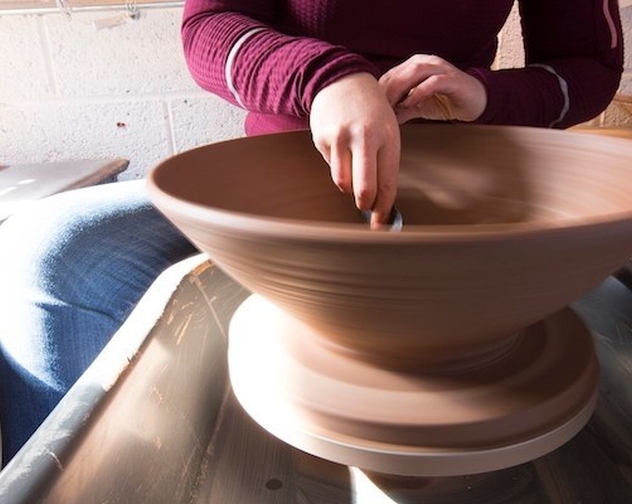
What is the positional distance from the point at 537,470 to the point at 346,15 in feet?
1.96

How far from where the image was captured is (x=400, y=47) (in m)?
0.83

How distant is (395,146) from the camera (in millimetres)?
461

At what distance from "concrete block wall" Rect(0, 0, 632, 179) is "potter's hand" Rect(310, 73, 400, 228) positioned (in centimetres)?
120

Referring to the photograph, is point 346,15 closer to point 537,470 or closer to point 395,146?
point 395,146

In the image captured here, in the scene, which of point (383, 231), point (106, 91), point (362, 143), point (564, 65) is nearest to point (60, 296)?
point (362, 143)

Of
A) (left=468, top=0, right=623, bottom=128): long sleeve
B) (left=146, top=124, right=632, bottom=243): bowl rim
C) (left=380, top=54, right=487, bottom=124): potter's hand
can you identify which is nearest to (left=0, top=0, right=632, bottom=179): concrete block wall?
(left=468, top=0, right=623, bottom=128): long sleeve

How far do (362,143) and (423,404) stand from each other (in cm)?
19

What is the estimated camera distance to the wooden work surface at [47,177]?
49.8 inches

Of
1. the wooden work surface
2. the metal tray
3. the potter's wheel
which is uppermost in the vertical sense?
the potter's wheel

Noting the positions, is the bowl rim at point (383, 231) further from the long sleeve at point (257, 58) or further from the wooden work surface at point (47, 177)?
the wooden work surface at point (47, 177)

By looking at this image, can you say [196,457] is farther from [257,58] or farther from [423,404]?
[257,58]

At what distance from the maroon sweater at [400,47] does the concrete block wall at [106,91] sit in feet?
2.37

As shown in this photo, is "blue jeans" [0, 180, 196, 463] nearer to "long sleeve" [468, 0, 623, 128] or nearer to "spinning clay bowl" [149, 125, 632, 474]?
"spinning clay bowl" [149, 125, 632, 474]

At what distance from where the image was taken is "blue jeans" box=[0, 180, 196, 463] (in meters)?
0.81
